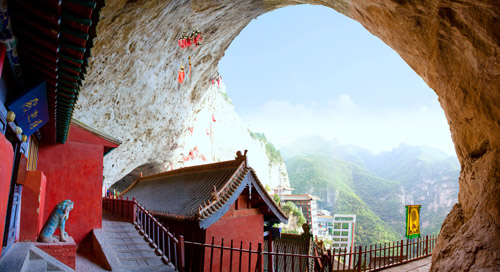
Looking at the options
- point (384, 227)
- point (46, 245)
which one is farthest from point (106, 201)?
point (384, 227)

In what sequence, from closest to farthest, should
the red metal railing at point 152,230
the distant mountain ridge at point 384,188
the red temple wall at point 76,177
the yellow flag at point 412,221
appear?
1. the red metal railing at point 152,230
2. the red temple wall at point 76,177
3. the yellow flag at point 412,221
4. the distant mountain ridge at point 384,188

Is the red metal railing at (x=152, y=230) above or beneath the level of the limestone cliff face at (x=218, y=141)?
beneath

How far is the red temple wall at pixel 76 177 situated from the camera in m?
7.20

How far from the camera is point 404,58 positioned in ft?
21.9

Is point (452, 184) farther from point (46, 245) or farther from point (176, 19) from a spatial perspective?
point (46, 245)

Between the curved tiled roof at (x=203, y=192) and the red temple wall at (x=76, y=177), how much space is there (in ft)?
6.25

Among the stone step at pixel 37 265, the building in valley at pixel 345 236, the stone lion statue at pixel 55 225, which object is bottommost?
the building in valley at pixel 345 236

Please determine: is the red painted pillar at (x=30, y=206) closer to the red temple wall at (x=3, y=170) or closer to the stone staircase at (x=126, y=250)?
the stone staircase at (x=126, y=250)

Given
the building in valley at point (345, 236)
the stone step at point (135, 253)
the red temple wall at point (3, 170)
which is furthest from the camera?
the building in valley at point (345, 236)

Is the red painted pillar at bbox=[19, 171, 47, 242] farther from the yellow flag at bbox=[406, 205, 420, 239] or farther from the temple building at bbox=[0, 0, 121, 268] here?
the yellow flag at bbox=[406, 205, 420, 239]

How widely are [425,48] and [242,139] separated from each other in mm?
37260

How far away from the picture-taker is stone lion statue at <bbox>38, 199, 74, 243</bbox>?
535 cm

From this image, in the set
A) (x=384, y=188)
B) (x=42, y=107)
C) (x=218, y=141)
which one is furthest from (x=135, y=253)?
(x=384, y=188)

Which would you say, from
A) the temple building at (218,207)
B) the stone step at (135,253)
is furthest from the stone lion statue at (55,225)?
the temple building at (218,207)
